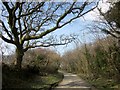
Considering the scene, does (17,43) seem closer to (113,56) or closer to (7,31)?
(7,31)

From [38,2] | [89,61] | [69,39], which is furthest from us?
[89,61]

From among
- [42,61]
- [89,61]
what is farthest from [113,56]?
[42,61]

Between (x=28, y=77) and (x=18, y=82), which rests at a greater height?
(x=28, y=77)

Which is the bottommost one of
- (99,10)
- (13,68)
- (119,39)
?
(13,68)

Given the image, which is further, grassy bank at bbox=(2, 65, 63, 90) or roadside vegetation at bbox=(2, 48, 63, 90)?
roadside vegetation at bbox=(2, 48, 63, 90)

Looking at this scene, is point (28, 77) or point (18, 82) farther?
point (28, 77)

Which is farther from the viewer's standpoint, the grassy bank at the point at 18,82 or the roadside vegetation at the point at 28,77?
the roadside vegetation at the point at 28,77

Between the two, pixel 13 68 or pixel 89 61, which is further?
pixel 89 61

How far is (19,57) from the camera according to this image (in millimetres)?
22375

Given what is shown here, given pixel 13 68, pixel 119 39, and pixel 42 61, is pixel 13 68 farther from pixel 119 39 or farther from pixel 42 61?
pixel 42 61

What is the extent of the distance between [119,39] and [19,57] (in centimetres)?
956

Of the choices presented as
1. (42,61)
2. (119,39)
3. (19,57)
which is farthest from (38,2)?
(42,61)

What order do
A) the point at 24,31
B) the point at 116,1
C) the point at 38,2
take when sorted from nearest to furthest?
the point at 116,1
the point at 38,2
the point at 24,31

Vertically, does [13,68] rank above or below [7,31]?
below
